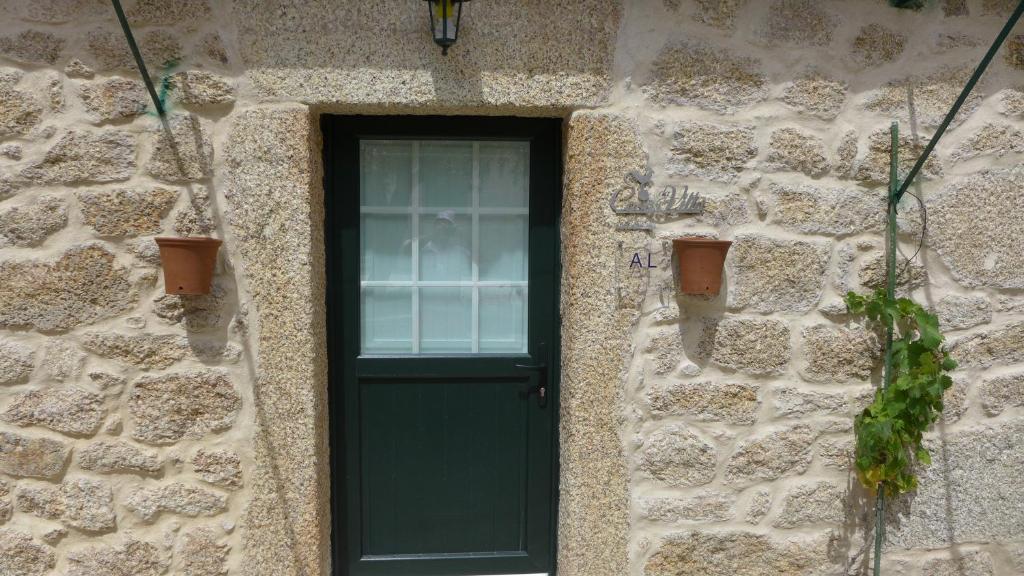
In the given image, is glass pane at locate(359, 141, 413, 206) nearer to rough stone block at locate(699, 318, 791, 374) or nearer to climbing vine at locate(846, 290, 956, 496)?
rough stone block at locate(699, 318, 791, 374)

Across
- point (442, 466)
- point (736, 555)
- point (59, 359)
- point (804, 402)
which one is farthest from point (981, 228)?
point (59, 359)

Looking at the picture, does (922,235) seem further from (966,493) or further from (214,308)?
(214,308)

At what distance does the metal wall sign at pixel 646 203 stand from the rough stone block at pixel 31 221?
175 centimetres

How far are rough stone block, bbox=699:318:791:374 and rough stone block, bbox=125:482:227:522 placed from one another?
5.57 ft

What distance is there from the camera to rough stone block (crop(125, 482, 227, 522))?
81.3 inches

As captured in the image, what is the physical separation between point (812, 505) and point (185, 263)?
7.25 feet

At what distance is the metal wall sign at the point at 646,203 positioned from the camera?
2.11m

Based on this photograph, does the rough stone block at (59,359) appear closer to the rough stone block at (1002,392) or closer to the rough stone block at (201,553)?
the rough stone block at (201,553)

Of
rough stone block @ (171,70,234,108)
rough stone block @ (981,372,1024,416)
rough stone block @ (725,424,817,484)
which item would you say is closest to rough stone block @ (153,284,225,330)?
rough stone block @ (171,70,234,108)

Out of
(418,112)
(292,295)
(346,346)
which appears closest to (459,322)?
(346,346)

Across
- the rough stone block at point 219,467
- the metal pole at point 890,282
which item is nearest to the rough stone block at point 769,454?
the metal pole at point 890,282

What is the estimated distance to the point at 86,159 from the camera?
1994 mm

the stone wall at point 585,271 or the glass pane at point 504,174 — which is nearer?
the stone wall at point 585,271

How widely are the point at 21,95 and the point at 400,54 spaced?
1169 millimetres
